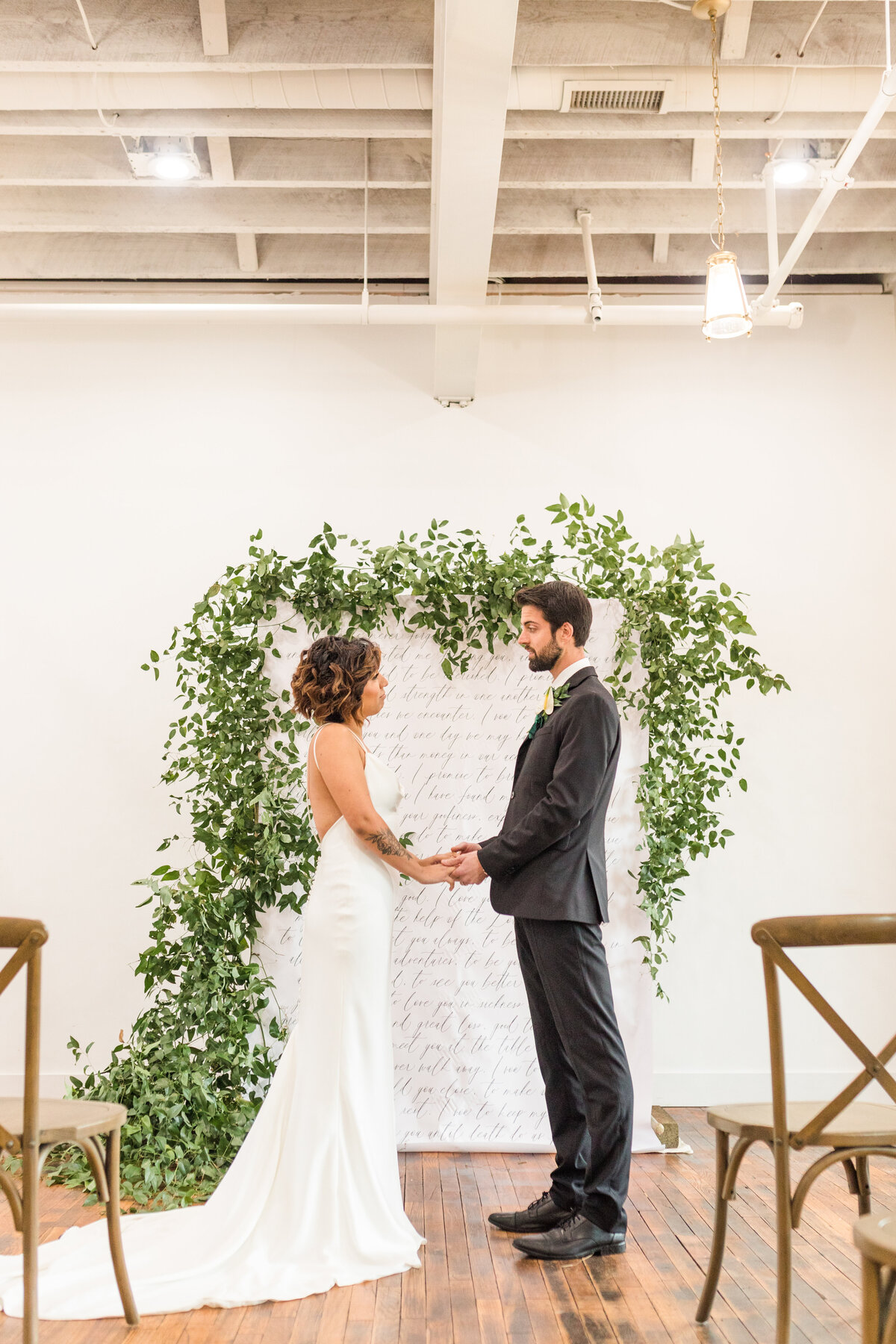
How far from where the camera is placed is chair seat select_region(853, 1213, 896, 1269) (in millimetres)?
1502

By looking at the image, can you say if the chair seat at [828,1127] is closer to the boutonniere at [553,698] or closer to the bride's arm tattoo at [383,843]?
the bride's arm tattoo at [383,843]

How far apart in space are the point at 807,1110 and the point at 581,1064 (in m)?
0.80

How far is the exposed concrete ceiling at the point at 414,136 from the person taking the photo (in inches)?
135

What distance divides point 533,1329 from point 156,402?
13.6 feet

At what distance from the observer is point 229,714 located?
415cm

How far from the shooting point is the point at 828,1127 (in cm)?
230

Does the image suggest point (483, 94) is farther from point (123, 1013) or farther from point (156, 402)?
point (123, 1013)

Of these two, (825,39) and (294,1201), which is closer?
(294,1201)

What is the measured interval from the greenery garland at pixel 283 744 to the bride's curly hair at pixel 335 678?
80cm

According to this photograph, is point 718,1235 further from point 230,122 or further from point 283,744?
point 230,122

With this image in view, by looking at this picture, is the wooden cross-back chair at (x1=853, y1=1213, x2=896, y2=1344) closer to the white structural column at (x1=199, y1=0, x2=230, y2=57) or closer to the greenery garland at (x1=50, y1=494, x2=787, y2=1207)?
the greenery garland at (x1=50, y1=494, x2=787, y2=1207)

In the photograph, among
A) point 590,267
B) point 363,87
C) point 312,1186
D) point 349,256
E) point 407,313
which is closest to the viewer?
point 312,1186

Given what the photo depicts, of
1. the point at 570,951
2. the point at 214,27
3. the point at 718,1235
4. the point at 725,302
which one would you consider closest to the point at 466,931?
the point at 570,951

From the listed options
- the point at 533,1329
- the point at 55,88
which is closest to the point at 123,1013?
the point at 533,1329
